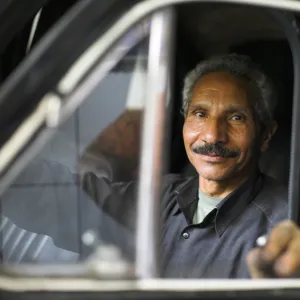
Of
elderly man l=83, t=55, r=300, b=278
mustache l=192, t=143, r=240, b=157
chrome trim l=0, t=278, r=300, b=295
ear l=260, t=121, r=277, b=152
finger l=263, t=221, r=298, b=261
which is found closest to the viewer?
chrome trim l=0, t=278, r=300, b=295

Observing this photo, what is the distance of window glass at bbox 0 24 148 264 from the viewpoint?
4.01 feet

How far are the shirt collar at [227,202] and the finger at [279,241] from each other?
37cm

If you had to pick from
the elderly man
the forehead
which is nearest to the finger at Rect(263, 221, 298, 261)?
the elderly man

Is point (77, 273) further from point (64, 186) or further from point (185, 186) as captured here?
point (185, 186)

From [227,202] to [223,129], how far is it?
0.79ft

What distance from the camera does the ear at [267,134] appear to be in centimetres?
197

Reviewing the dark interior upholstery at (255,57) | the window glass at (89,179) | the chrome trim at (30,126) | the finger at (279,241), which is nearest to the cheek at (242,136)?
the dark interior upholstery at (255,57)

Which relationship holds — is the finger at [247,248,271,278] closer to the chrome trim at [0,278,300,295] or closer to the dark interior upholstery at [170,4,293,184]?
the chrome trim at [0,278,300,295]

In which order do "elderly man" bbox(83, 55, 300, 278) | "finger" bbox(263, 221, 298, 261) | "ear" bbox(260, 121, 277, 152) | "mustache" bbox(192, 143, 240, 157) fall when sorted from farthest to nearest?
1. "ear" bbox(260, 121, 277, 152)
2. "mustache" bbox(192, 143, 240, 157)
3. "elderly man" bbox(83, 55, 300, 278)
4. "finger" bbox(263, 221, 298, 261)

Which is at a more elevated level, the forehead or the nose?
the forehead

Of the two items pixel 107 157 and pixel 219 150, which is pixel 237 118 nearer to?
pixel 219 150

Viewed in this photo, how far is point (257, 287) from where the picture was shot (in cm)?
121

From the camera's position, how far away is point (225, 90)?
1.88m

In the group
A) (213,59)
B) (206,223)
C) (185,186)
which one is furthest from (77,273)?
(213,59)
